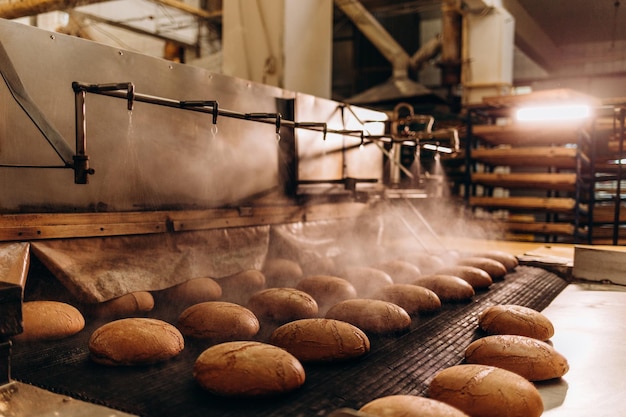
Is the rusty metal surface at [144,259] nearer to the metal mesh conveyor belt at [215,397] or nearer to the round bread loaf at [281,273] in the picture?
the round bread loaf at [281,273]

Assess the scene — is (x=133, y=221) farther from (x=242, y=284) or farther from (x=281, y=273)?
(x=281, y=273)

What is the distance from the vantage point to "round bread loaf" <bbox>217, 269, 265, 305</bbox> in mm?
3992

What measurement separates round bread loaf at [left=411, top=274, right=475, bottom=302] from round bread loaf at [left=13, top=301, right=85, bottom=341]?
235cm

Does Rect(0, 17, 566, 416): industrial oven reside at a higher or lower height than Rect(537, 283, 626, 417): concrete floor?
higher

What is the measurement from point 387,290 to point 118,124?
210 centimetres

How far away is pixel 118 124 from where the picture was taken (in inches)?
135

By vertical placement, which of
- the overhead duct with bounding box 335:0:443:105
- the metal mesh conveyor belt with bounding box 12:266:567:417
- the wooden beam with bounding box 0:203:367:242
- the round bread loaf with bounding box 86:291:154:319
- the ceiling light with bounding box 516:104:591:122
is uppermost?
the overhead duct with bounding box 335:0:443:105

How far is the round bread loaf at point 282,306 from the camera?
125 inches

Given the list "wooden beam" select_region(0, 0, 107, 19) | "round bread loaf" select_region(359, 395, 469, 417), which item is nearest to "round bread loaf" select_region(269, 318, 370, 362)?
"round bread loaf" select_region(359, 395, 469, 417)

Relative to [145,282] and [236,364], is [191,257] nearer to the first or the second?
[145,282]

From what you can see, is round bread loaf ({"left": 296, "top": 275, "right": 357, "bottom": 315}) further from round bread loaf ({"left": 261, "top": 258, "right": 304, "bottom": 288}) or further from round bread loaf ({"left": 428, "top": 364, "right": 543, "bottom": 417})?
round bread loaf ({"left": 428, "top": 364, "right": 543, "bottom": 417})

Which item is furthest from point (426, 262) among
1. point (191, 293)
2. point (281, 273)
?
point (191, 293)

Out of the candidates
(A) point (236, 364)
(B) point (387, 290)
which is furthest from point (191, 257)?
(A) point (236, 364)

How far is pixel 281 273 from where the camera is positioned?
4.38m
